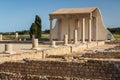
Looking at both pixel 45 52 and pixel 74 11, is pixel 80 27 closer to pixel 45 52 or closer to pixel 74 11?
pixel 74 11

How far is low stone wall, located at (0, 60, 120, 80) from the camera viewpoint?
11.5 metres

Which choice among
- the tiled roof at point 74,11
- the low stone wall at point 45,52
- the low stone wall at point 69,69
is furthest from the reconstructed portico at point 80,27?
the low stone wall at point 69,69

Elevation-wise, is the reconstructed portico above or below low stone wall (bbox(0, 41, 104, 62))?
above

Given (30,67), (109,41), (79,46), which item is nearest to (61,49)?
(79,46)

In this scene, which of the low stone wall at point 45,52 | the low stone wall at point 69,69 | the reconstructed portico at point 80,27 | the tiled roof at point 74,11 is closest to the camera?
the low stone wall at point 69,69

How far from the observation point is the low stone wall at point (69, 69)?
1152 centimetres

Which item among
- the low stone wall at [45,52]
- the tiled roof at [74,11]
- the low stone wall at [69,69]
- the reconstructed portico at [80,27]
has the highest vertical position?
the tiled roof at [74,11]

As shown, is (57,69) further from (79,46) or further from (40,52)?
(79,46)

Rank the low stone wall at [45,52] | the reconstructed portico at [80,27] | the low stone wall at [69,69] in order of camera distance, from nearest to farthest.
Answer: the low stone wall at [69,69] → the low stone wall at [45,52] → the reconstructed portico at [80,27]

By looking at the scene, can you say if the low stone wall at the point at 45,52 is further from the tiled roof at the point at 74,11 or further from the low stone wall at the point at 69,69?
the tiled roof at the point at 74,11

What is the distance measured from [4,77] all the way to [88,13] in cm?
2211

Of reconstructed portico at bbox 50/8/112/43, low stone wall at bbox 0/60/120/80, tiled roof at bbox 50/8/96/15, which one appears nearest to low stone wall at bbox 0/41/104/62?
low stone wall at bbox 0/60/120/80

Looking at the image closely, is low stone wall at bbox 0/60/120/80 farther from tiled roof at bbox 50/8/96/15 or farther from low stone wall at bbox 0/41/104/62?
tiled roof at bbox 50/8/96/15

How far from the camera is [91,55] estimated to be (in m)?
19.1
